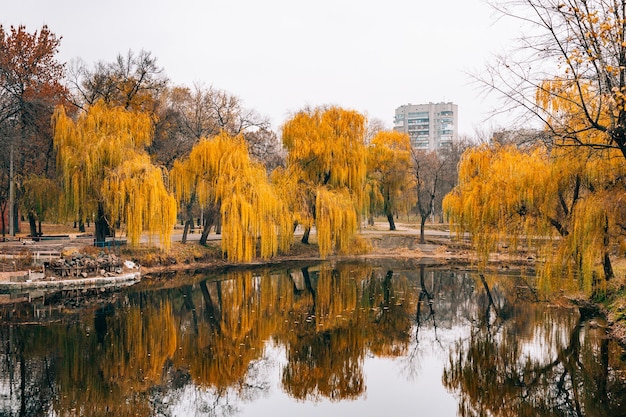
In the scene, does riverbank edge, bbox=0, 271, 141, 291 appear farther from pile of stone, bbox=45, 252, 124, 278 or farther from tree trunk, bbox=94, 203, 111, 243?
tree trunk, bbox=94, 203, 111, 243

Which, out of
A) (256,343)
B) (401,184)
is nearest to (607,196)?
(256,343)

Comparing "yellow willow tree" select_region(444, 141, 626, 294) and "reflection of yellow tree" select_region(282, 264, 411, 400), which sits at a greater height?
"yellow willow tree" select_region(444, 141, 626, 294)

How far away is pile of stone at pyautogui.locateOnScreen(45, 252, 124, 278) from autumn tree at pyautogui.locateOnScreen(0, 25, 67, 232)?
6.94 metres

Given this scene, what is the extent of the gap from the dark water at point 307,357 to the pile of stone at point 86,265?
3362 millimetres

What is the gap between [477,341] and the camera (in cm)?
1300

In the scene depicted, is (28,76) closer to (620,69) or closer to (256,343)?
(256,343)

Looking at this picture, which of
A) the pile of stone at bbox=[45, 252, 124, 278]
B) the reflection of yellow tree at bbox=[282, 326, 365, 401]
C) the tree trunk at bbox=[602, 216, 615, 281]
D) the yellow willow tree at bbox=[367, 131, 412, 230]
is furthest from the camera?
the yellow willow tree at bbox=[367, 131, 412, 230]

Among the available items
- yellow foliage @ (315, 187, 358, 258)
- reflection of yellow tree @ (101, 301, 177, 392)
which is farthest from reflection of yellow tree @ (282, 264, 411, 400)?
Answer: yellow foliage @ (315, 187, 358, 258)

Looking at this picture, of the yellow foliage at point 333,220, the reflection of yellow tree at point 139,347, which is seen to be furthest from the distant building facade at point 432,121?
the reflection of yellow tree at point 139,347

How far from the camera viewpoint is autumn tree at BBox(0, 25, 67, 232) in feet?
84.1

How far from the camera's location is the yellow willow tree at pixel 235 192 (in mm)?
24156

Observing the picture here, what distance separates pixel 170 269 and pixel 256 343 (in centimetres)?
1329

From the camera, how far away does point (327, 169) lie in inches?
1144

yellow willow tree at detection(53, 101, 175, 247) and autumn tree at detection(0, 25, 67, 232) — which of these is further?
autumn tree at detection(0, 25, 67, 232)
